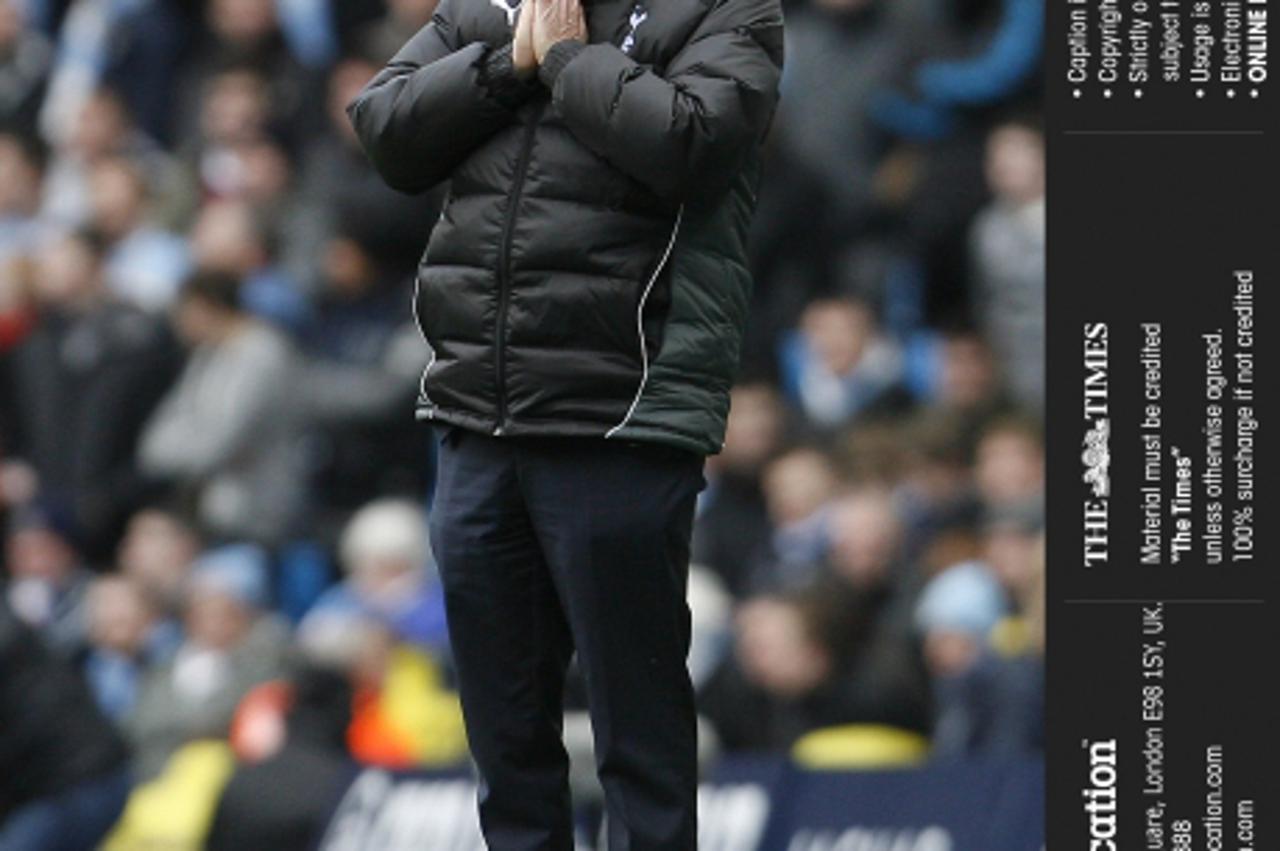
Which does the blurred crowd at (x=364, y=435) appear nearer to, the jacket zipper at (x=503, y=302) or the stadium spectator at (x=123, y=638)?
the stadium spectator at (x=123, y=638)

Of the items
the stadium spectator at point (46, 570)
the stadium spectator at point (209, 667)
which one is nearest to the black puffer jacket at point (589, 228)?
the stadium spectator at point (209, 667)

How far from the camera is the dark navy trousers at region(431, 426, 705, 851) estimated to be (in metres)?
4.90

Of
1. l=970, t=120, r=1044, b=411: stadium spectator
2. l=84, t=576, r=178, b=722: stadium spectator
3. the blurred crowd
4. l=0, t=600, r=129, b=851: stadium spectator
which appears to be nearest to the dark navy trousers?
the blurred crowd

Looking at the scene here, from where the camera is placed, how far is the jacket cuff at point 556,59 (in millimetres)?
4809

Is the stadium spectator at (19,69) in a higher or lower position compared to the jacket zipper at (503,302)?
higher

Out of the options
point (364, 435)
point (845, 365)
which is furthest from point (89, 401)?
point (845, 365)

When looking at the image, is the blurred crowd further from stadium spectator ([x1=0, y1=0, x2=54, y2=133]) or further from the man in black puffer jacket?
the man in black puffer jacket

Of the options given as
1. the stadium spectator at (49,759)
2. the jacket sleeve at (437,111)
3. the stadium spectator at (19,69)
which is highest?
the stadium spectator at (19,69)

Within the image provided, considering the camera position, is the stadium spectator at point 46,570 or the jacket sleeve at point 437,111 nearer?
the jacket sleeve at point 437,111

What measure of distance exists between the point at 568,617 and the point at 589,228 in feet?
2.18

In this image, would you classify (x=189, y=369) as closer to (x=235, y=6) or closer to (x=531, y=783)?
(x=235, y=6)

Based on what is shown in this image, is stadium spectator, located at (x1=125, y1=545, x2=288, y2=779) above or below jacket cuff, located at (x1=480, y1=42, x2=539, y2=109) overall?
below

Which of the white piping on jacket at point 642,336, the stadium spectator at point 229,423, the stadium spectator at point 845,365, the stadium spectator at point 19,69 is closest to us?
the white piping on jacket at point 642,336

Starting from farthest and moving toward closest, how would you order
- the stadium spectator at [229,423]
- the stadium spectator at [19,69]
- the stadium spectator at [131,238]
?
1. the stadium spectator at [19,69]
2. the stadium spectator at [131,238]
3. the stadium spectator at [229,423]
